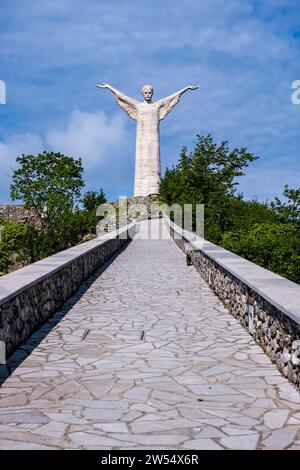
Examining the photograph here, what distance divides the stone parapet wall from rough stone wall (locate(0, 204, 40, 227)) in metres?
44.5

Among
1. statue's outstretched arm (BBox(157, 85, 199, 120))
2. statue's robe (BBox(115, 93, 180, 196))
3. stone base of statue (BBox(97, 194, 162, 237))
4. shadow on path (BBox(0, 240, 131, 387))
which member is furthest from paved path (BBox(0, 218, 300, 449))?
statue's outstretched arm (BBox(157, 85, 199, 120))

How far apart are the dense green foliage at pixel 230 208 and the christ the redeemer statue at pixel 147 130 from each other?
19.6 ft

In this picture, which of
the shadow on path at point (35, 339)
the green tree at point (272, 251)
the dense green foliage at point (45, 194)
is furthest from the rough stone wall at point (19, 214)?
the shadow on path at point (35, 339)

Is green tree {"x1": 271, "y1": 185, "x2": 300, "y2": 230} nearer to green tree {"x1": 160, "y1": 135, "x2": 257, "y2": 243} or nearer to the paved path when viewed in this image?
green tree {"x1": 160, "y1": 135, "x2": 257, "y2": 243}

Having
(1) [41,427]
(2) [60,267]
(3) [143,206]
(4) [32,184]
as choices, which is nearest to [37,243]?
(3) [143,206]

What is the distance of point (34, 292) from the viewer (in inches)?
285

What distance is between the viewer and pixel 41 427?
4062mm

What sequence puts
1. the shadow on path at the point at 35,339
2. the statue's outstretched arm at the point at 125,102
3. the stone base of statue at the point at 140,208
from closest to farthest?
the shadow on path at the point at 35,339, the stone base of statue at the point at 140,208, the statue's outstretched arm at the point at 125,102

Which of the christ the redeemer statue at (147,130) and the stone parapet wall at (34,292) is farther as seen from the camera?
the christ the redeemer statue at (147,130)

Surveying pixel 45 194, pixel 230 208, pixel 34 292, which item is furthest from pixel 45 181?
pixel 34 292

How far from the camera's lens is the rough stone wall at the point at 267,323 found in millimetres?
4998

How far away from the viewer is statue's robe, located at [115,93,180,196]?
50469 mm

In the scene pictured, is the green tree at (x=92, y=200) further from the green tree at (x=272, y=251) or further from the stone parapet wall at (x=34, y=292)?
the stone parapet wall at (x=34, y=292)

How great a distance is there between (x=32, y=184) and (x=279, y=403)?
167 ft
